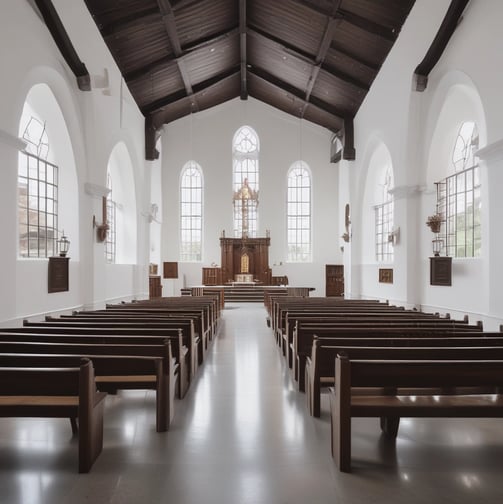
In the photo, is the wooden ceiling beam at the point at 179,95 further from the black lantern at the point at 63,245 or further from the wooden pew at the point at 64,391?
the wooden pew at the point at 64,391

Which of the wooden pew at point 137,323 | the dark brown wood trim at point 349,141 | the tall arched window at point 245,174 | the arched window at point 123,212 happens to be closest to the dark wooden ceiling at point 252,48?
the dark brown wood trim at point 349,141

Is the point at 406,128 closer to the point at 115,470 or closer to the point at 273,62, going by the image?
the point at 273,62

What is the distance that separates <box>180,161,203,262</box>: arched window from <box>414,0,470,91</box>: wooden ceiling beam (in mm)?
11737

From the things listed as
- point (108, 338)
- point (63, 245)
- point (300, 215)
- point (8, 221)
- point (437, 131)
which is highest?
point (437, 131)

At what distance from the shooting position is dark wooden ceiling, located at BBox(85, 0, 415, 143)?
1027 cm

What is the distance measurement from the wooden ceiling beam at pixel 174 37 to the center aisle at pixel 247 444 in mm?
8254

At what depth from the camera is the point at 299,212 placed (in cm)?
1995

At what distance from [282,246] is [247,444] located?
54.2ft

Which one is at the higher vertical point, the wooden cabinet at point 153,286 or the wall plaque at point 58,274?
the wall plaque at point 58,274

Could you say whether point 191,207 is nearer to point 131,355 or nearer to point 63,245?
point 63,245

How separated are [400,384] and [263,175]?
17.5 meters

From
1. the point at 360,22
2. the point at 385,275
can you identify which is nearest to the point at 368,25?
the point at 360,22

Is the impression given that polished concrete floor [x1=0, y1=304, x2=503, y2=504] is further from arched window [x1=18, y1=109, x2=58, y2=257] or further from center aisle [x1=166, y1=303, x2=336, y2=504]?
arched window [x1=18, y1=109, x2=58, y2=257]

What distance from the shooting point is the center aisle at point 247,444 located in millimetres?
2510
